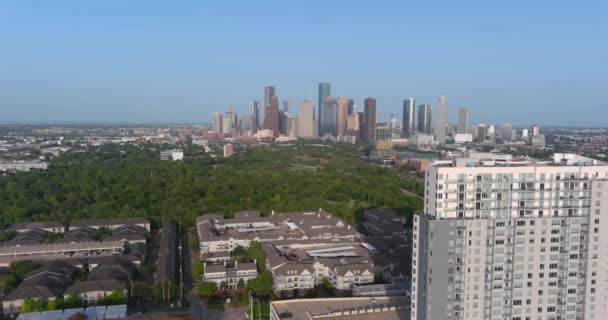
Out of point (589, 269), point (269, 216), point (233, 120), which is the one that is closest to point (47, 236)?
point (269, 216)

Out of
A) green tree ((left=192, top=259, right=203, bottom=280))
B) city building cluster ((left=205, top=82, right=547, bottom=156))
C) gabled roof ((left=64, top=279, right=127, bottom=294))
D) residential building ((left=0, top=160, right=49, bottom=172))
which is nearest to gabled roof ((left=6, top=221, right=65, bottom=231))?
gabled roof ((left=64, top=279, right=127, bottom=294))

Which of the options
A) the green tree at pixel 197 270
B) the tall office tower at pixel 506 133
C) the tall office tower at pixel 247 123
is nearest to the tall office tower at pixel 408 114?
the tall office tower at pixel 506 133

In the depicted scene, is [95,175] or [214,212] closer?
[214,212]

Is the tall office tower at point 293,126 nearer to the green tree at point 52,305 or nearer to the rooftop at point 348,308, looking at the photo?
the green tree at point 52,305

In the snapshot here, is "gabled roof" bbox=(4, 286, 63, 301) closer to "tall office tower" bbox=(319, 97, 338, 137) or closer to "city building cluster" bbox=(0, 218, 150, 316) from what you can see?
"city building cluster" bbox=(0, 218, 150, 316)

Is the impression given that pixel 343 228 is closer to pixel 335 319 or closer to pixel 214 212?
pixel 214 212
